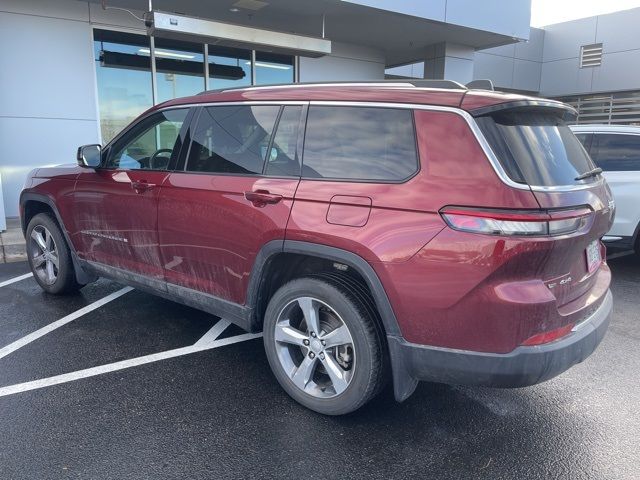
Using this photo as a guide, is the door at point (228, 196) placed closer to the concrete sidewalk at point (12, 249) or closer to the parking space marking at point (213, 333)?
the parking space marking at point (213, 333)

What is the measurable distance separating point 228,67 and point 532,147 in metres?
9.53

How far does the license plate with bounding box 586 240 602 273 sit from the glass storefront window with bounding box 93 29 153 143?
902cm

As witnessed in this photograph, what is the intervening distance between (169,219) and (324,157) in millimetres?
1371

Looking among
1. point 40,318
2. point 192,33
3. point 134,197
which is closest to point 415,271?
point 134,197

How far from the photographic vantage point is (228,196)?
322cm

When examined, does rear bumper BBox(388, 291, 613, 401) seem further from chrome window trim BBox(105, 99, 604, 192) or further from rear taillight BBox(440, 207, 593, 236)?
chrome window trim BBox(105, 99, 604, 192)

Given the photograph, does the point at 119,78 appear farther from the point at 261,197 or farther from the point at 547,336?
the point at 547,336

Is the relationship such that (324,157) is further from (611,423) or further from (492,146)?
(611,423)

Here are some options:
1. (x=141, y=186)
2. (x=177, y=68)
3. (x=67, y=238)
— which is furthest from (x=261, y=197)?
(x=177, y=68)

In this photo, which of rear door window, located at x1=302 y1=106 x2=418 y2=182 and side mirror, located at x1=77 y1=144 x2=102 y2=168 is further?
side mirror, located at x1=77 y1=144 x2=102 y2=168

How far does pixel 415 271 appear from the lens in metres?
2.45

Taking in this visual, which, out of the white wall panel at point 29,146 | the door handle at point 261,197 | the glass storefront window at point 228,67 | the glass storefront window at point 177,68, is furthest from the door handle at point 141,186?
the glass storefront window at point 228,67

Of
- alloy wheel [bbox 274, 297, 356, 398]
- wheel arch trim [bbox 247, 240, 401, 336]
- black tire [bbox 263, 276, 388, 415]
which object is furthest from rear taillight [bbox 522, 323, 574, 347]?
alloy wheel [bbox 274, 297, 356, 398]

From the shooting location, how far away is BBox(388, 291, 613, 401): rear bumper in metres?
2.37
